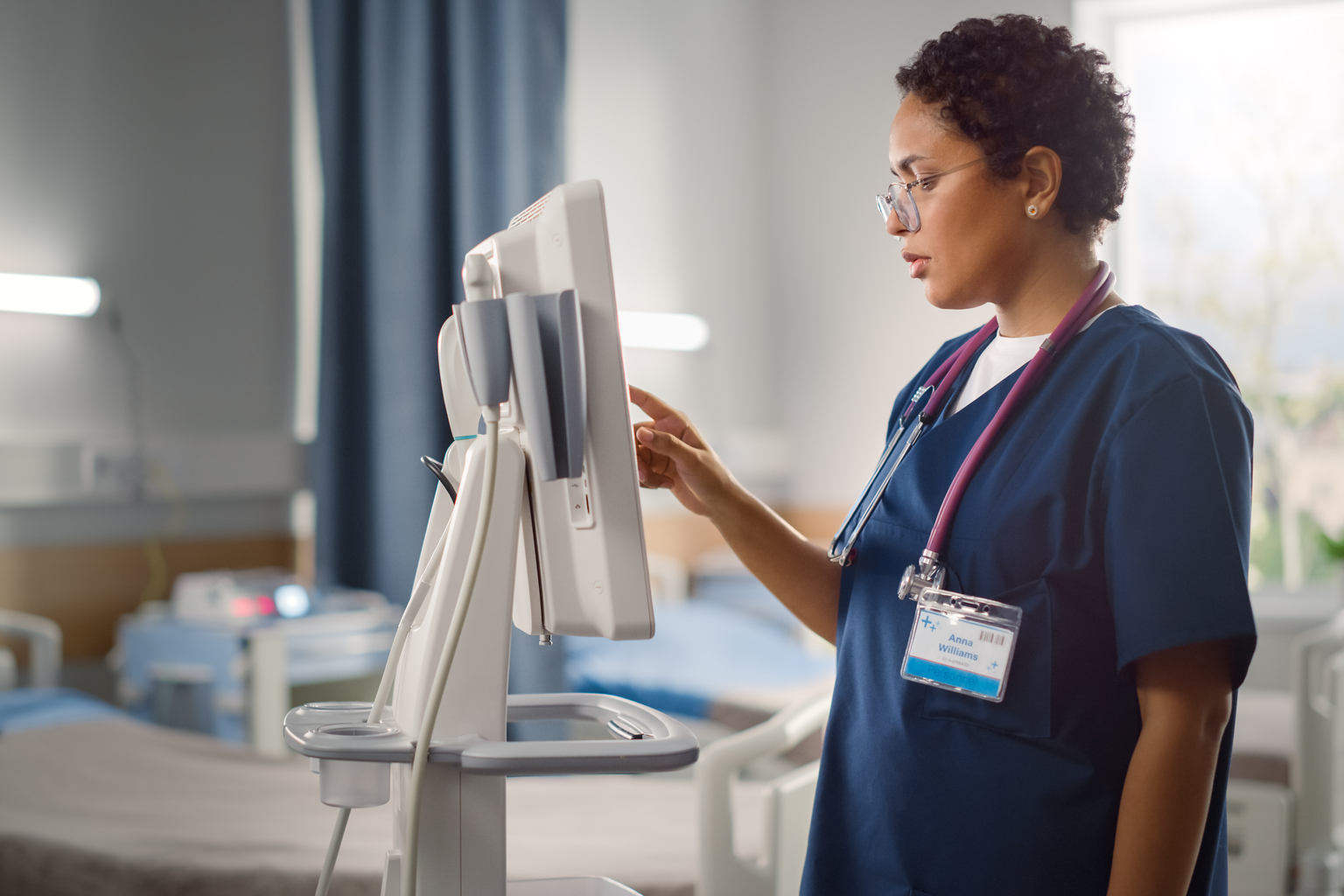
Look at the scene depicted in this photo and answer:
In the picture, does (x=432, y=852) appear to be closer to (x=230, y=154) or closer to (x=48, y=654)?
(x=48, y=654)

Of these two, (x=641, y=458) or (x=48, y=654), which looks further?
(x=48, y=654)

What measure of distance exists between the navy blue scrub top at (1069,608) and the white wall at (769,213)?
2921 mm

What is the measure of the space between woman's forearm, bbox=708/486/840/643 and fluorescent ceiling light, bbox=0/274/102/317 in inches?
82.8

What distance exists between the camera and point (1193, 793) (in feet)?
2.79

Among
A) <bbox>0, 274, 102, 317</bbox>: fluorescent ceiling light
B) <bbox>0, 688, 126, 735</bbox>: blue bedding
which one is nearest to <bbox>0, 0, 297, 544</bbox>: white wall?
<bbox>0, 274, 102, 317</bbox>: fluorescent ceiling light

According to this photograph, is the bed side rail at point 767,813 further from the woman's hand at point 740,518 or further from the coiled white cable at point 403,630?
the coiled white cable at point 403,630

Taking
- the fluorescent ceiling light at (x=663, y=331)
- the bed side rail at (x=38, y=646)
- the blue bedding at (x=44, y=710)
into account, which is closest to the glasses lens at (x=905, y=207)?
the blue bedding at (x=44, y=710)

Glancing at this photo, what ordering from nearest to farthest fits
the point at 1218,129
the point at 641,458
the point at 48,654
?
the point at 641,458
the point at 48,654
the point at 1218,129

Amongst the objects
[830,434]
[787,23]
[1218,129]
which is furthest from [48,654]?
[1218,129]

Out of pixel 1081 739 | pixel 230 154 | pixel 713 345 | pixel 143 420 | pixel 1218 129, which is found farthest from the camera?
pixel 713 345

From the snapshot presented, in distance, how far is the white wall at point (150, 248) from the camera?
101 inches

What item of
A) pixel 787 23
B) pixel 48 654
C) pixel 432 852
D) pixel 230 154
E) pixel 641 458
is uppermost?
pixel 787 23

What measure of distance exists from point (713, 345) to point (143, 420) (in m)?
2.16

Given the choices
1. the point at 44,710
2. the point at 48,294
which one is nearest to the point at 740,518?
the point at 44,710
